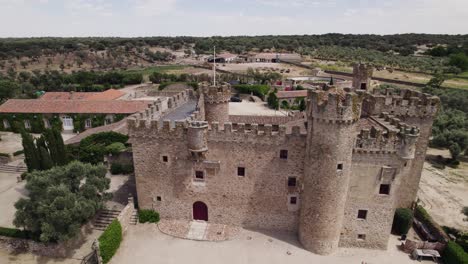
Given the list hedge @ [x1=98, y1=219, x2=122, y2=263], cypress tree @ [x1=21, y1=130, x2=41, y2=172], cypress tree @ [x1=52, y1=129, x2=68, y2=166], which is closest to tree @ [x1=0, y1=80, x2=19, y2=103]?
cypress tree @ [x1=21, y1=130, x2=41, y2=172]

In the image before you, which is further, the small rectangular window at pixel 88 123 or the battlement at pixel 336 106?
the small rectangular window at pixel 88 123

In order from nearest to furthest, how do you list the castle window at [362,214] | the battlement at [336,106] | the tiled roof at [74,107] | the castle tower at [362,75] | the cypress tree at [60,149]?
1. the battlement at [336,106]
2. the castle window at [362,214]
3. the castle tower at [362,75]
4. the cypress tree at [60,149]
5. the tiled roof at [74,107]

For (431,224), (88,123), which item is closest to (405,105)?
(431,224)

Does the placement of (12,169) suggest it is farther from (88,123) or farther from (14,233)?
(14,233)

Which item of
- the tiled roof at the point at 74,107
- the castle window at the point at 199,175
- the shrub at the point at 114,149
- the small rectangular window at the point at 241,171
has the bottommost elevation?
the shrub at the point at 114,149

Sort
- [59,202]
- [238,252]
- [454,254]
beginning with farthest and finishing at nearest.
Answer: [238,252] < [454,254] < [59,202]

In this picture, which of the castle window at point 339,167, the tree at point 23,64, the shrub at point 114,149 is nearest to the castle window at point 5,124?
the shrub at point 114,149

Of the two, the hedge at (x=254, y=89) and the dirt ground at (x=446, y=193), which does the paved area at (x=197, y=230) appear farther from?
the hedge at (x=254, y=89)

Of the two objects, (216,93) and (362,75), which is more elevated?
(362,75)
